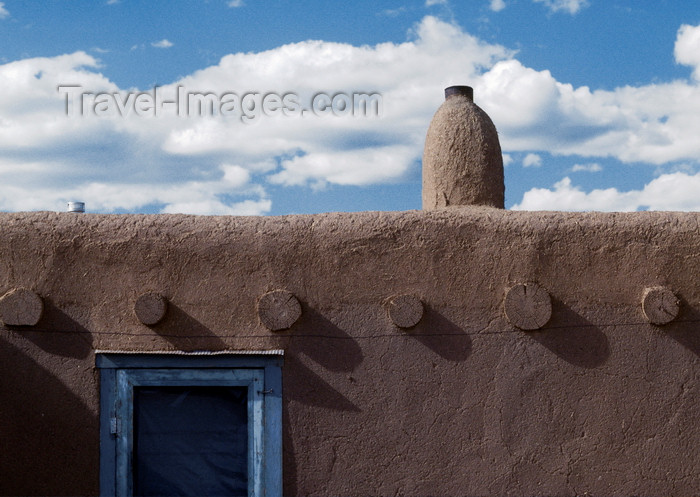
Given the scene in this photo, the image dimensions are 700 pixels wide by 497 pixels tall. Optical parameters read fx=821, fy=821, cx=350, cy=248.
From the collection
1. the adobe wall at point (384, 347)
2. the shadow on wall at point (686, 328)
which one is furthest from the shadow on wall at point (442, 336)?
the shadow on wall at point (686, 328)

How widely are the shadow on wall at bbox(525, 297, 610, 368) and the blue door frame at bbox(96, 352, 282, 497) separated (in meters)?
1.84

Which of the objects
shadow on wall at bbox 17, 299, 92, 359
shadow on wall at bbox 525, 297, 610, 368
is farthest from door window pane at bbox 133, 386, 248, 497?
shadow on wall at bbox 525, 297, 610, 368

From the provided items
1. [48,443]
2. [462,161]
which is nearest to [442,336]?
[462,161]

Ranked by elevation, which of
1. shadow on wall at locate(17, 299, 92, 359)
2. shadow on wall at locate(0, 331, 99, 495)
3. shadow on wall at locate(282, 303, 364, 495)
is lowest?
shadow on wall at locate(0, 331, 99, 495)

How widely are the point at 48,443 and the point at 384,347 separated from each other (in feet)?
7.66

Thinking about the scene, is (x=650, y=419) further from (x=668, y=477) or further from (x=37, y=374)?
(x=37, y=374)

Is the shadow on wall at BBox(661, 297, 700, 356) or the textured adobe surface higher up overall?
the textured adobe surface

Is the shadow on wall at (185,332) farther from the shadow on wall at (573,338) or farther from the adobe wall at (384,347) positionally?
the shadow on wall at (573,338)

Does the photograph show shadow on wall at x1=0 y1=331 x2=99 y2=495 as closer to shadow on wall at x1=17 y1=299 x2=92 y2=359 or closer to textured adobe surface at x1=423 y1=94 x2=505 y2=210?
shadow on wall at x1=17 y1=299 x2=92 y2=359

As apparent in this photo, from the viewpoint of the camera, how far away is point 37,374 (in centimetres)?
→ 552

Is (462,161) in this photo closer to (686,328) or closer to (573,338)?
(573,338)

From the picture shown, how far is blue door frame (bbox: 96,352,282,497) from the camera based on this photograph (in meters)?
5.47

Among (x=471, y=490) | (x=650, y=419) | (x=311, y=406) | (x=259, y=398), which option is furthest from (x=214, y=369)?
(x=650, y=419)

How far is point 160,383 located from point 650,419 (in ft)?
10.9
